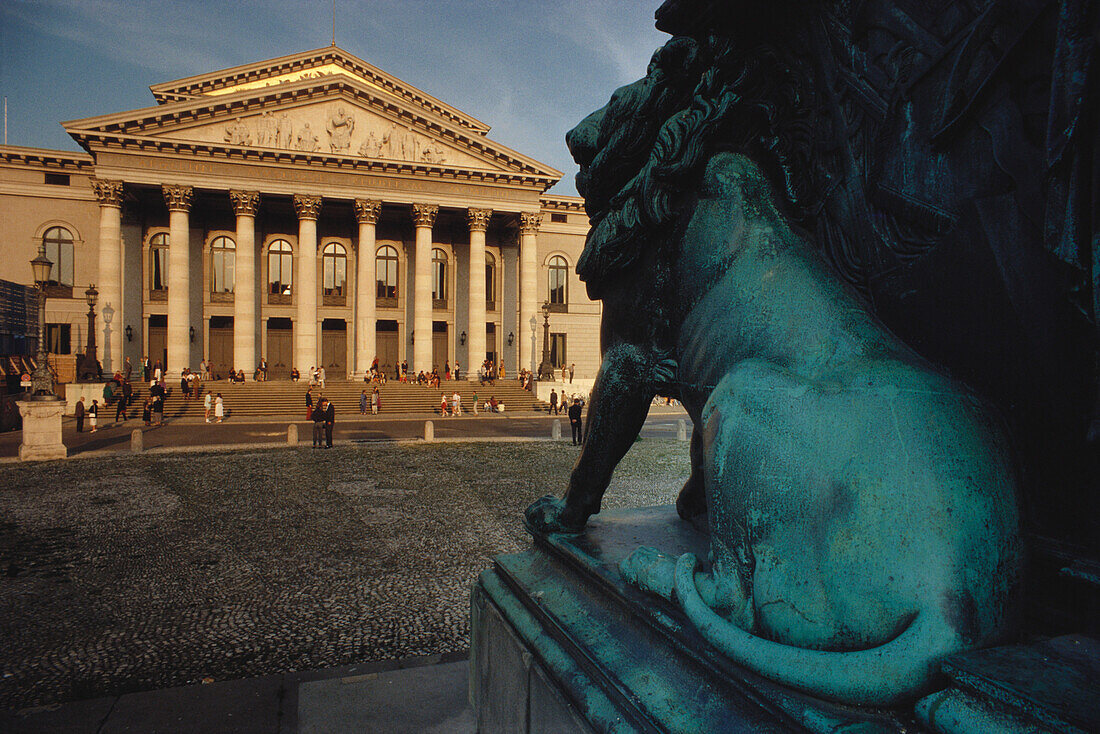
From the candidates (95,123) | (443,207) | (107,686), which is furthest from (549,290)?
(107,686)

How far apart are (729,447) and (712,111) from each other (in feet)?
Answer: 3.32

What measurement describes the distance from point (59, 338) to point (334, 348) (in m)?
15.2

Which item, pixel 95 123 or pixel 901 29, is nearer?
pixel 901 29

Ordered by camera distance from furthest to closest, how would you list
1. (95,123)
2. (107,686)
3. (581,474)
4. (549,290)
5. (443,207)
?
1. (549,290)
2. (443,207)
3. (95,123)
4. (107,686)
5. (581,474)

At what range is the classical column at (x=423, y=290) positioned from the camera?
120 feet

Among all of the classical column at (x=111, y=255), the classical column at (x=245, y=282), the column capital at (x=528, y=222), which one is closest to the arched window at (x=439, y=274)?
the column capital at (x=528, y=222)

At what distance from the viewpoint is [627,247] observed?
196 cm

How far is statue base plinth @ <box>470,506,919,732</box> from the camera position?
48.8 inches

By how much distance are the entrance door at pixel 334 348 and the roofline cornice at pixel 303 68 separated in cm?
1513

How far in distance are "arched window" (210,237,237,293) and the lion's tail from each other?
4130 cm

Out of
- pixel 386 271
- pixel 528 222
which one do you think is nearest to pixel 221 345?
pixel 386 271

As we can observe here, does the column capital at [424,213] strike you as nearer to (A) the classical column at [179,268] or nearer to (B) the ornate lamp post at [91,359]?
(A) the classical column at [179,268]

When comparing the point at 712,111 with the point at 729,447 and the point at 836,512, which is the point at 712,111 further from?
the point at 836,512

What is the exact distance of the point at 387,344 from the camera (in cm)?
4022
